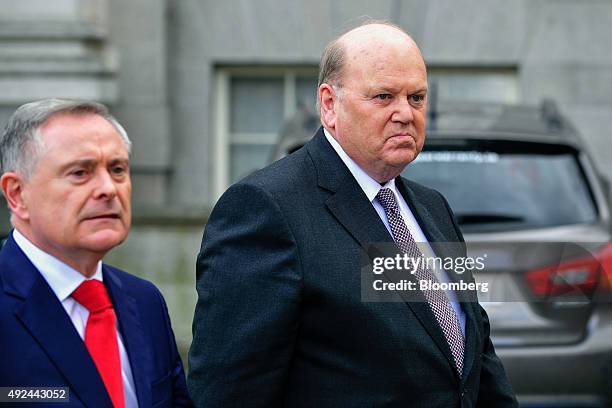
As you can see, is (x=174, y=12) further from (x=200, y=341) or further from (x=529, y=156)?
(x=200, y=341)

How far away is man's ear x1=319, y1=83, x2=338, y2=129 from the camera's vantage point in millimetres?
2781

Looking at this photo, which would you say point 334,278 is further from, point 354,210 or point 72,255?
point 72,255

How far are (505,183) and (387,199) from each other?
8.33 feet

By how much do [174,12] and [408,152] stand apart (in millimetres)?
7956

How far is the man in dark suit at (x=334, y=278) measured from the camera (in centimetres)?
253

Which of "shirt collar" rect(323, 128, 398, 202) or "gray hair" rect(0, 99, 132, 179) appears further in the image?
"shirt collar" rect(323, 128, 398, 202)

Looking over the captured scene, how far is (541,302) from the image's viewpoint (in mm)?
4742

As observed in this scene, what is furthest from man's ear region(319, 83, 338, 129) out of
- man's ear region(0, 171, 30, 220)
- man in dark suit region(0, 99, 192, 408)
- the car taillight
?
the car taillight

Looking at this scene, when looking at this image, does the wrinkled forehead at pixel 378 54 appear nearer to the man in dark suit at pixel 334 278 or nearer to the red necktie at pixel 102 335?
the man in dark suit at pixel 334 278

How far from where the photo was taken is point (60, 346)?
8.27 ft

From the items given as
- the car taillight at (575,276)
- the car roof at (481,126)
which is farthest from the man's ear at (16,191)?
the car roof at (481,126)

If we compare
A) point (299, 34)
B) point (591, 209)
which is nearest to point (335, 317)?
point (591, 209)

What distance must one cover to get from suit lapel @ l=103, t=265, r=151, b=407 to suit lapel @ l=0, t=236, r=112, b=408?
11 cm

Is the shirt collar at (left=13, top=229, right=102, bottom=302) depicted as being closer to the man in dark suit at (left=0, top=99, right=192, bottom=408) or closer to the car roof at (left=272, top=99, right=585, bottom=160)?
the man in dark suit at (left=0, top=99, right=192, bottom=408)
